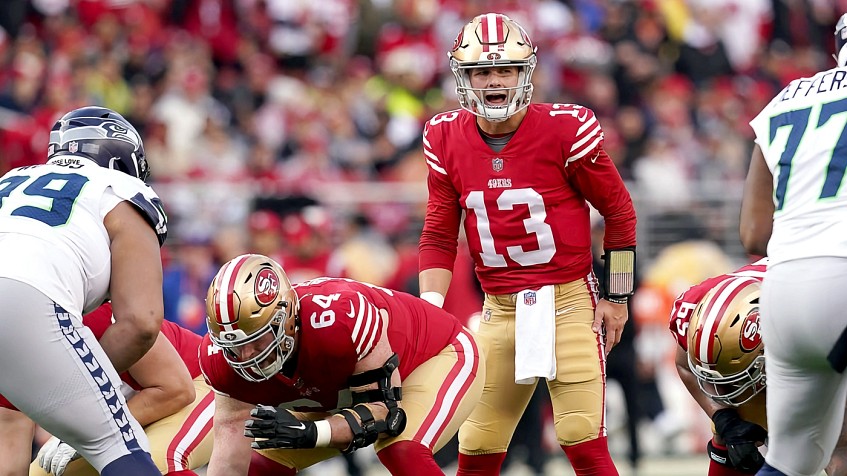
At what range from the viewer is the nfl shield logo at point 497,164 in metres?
6.11

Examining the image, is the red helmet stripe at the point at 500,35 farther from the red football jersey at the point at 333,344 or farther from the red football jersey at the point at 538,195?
the red football jersey at the point at 333,344

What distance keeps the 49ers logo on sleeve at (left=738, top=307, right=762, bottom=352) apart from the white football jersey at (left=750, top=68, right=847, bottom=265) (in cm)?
84

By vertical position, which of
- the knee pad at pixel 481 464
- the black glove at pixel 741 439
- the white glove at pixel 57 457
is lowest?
the knee pad at pixel 481 464

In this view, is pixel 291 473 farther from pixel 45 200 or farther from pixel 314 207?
pixel 314 207

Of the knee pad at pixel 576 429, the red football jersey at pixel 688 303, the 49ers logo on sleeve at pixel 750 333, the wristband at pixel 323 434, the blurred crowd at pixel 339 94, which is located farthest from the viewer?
the blurred crowd at pixel 339 94

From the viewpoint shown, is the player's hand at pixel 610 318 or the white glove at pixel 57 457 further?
the player's hand at pixel 610 318

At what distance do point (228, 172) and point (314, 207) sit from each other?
5.54 feet

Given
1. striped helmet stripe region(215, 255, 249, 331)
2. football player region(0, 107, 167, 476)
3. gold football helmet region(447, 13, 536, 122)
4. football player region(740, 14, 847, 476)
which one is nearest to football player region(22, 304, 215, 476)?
football player region(0, 107, 167, 476)

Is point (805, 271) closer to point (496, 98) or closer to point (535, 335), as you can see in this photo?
point (535, 335)

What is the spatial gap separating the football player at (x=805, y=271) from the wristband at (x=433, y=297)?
79.0 inches

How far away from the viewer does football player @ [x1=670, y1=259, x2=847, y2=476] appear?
531 centimetres

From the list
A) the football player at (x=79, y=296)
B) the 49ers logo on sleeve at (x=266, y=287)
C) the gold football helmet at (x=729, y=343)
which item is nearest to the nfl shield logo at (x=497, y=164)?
the gold football helmet at (x=729, y=343)

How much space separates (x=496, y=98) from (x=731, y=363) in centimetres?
160

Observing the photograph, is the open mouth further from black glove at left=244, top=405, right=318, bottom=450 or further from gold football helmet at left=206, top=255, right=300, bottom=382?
black glove at left=244, top=405, right=318, bottom=450
